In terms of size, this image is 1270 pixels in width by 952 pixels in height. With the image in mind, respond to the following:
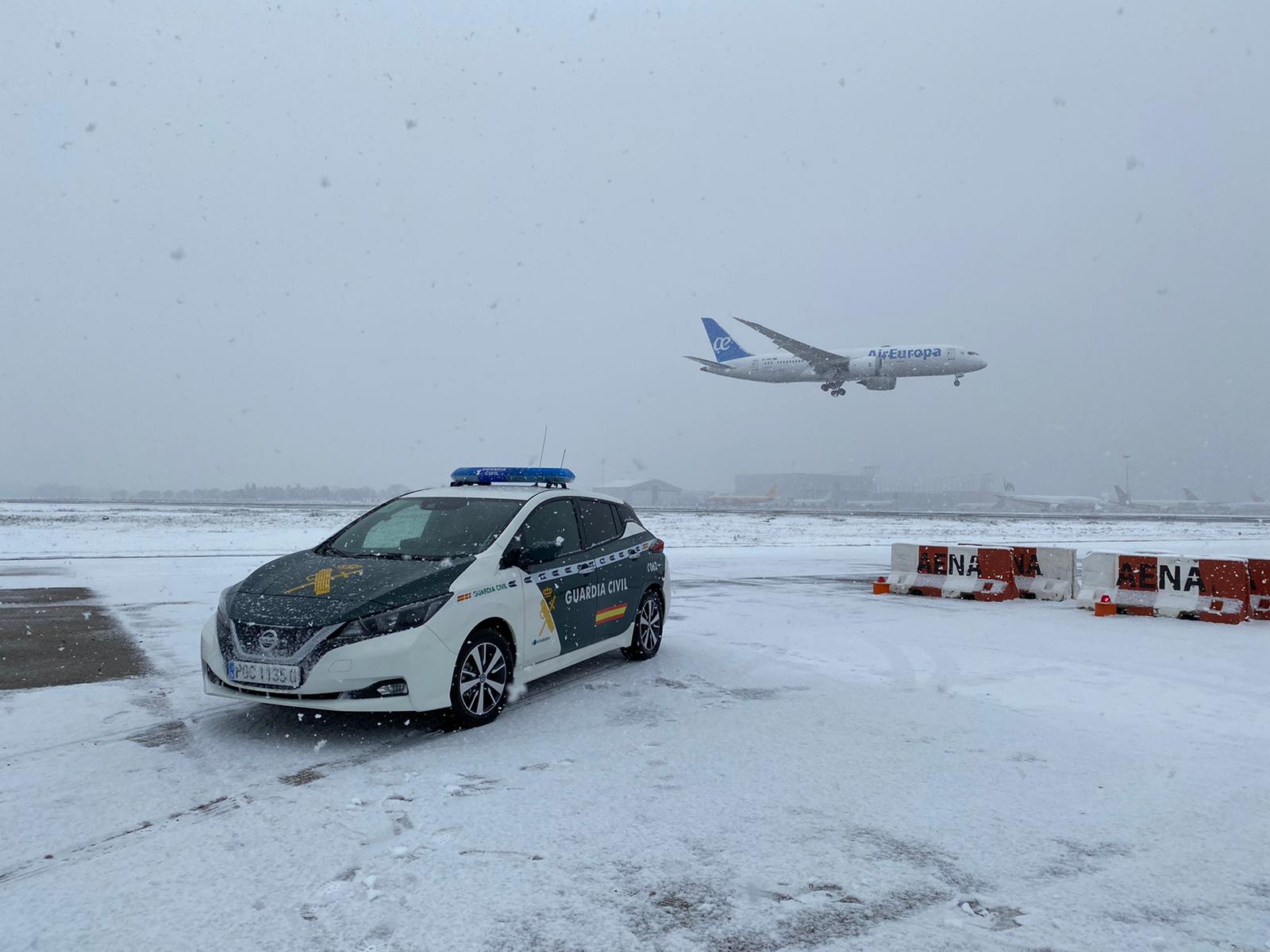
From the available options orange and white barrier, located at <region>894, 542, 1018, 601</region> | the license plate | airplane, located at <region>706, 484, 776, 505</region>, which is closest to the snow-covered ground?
the license plate

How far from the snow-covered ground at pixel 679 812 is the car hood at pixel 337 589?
81 centimetres

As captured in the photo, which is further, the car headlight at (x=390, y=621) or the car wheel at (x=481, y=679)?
the car wheel at (x=481, y=679)

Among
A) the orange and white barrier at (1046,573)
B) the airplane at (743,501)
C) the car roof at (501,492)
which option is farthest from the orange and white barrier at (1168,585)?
the airplane at (743,501)

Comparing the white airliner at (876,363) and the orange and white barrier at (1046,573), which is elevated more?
the white airliner at (876,363)

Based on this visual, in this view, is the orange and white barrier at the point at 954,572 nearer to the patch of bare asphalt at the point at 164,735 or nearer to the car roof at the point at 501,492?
the car roof at the point at 501,492

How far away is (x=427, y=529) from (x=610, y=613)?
1789mm

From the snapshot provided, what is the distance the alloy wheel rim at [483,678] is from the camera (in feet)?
18.7

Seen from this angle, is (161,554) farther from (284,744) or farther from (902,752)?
(902,752)

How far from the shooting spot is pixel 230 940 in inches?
118

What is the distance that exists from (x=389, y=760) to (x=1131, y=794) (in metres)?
4.15

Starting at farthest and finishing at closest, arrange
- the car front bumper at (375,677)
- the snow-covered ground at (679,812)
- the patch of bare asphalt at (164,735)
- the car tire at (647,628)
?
1. the car tire at (647,628)
2. the patch of bare asphalt at (164,735)
3. the car front bumper at (375,677)
4. the snow-covered ground at (679,812)

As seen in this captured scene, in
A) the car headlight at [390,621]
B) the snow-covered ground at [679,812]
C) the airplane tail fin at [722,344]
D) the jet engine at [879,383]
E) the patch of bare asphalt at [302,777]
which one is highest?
the airplane tail fin at [722,344]

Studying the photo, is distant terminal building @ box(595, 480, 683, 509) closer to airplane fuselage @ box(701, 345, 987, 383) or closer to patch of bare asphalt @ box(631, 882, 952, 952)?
airplane fuselage @ box(701, 345, 987, 383)

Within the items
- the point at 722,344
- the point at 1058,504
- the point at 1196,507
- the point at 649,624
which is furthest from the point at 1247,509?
the point at 649,624
